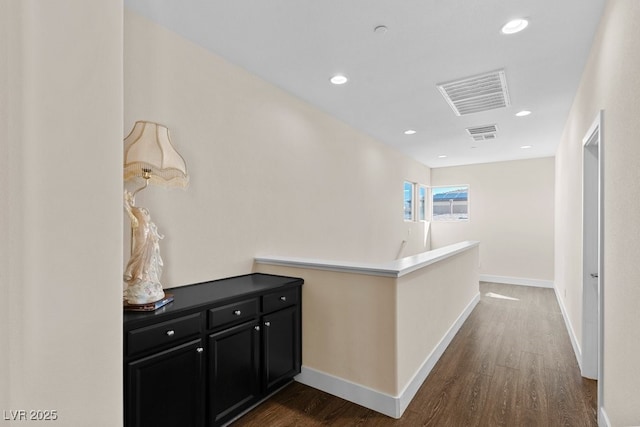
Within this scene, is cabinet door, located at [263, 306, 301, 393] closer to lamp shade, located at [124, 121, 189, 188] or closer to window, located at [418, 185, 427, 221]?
lamp shade, located at [124, 121, 189, 188]

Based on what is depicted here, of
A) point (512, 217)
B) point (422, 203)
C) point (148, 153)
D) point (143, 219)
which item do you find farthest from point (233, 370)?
point (512, 217)

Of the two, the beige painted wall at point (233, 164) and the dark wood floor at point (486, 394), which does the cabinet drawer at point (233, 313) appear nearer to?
the beige painted wall at point (233, 164)

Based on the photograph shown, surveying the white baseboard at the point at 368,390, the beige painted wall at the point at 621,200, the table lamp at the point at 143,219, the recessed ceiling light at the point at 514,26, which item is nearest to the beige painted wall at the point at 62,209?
the table lamp at the point at 143,219

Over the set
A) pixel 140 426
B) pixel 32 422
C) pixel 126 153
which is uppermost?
pixel 126 153

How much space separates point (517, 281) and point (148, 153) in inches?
285

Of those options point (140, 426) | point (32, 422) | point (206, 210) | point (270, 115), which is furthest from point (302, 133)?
point (32, 422)

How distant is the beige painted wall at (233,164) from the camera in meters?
2.27

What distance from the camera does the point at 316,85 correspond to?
127 inches

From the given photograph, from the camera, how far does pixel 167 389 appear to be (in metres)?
1.71

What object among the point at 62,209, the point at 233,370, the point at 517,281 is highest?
the point at 62,209

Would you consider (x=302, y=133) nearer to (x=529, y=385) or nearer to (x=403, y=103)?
(x=403, y=103)

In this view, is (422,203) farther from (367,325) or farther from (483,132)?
(367,325)

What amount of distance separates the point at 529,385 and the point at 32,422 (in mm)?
3114

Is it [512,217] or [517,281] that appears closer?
[517,281]
